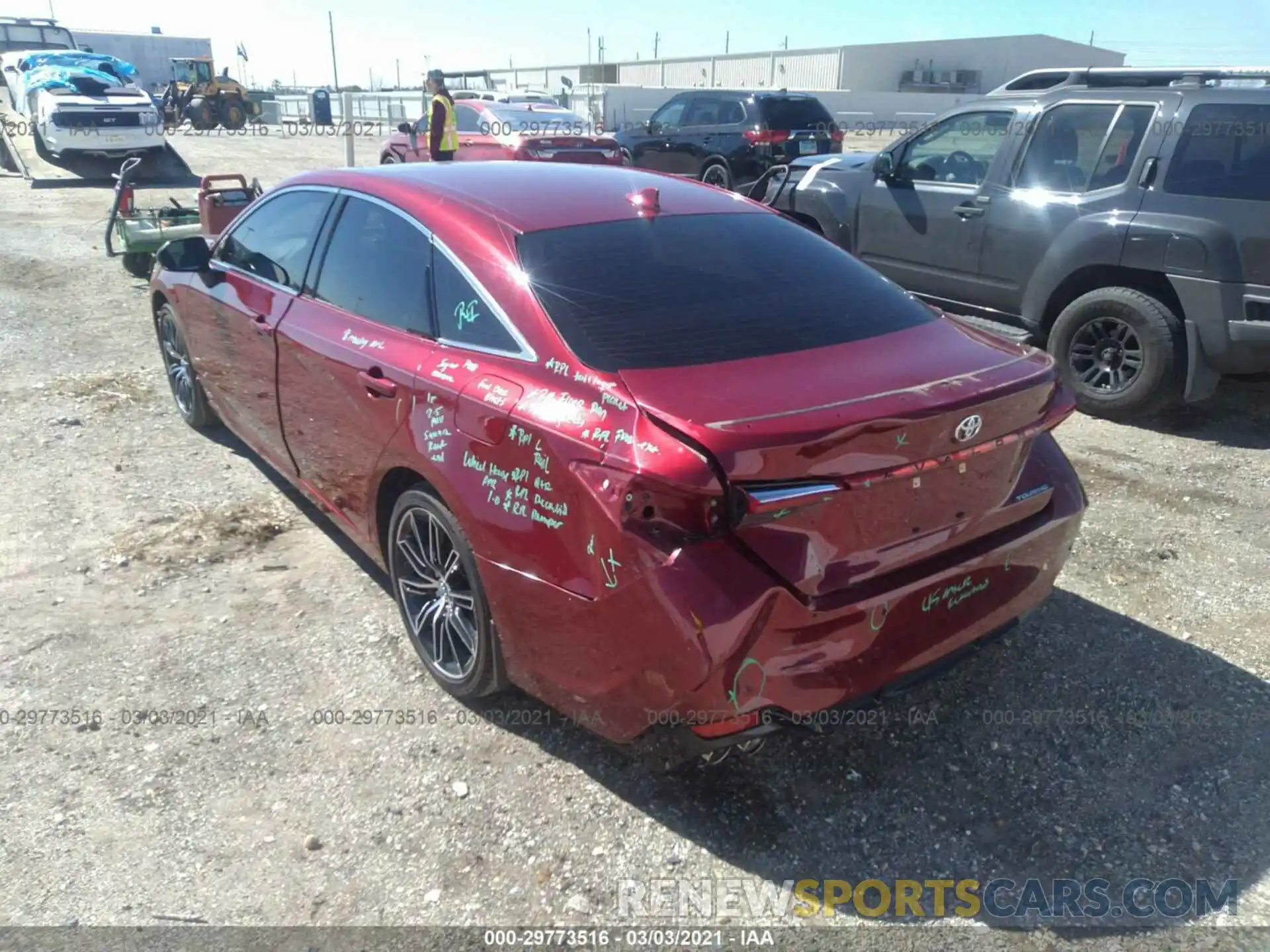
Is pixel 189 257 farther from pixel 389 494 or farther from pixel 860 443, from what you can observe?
pixel 860 443

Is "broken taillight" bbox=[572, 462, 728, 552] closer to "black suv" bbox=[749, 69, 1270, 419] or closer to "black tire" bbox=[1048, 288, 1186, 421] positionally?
"black suv" bbox=[749, 69, 1270, 419]

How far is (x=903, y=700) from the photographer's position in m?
3.20

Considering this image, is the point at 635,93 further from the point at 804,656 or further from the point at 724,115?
the point at 804,656

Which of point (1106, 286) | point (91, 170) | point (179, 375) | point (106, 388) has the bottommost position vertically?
point (106, 388)

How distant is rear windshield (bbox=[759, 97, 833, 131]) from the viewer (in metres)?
14.4

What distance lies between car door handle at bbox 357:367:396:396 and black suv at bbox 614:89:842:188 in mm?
11233

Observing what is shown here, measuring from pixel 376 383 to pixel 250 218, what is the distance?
1.87 m

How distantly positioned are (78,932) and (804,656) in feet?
6.27

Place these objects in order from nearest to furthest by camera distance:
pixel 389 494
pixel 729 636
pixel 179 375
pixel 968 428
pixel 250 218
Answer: pixel 729 636, pixel 968 428, pixel 389 494, pixel 250 218, pixel 179 375

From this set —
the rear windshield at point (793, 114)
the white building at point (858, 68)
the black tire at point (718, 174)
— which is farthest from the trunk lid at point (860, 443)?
the white building at point (858, 68)

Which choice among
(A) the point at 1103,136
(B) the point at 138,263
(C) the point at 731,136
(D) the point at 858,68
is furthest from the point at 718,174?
(D) the point at 858,68

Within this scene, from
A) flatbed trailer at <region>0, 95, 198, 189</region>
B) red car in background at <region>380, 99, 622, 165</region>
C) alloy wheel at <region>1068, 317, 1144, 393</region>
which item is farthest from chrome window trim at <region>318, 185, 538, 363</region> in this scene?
flatbed trailer at <region>0, 95, 198, 189</region>

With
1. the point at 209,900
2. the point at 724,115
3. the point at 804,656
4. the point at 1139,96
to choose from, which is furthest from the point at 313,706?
the point at 724,115

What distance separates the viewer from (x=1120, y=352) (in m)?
5.79
